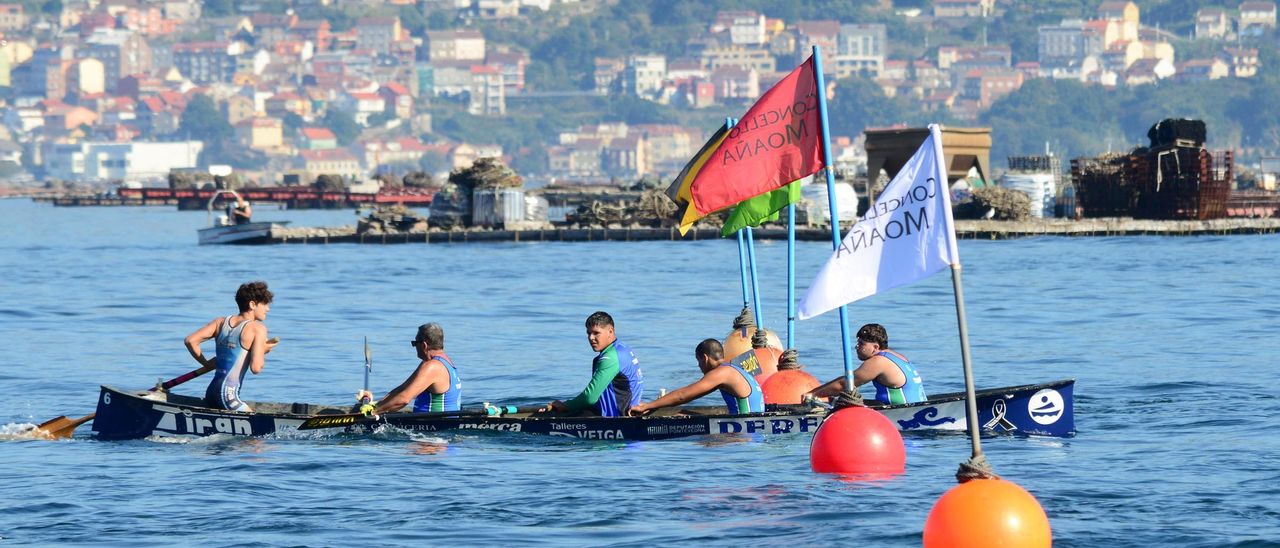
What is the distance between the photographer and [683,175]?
26.7m

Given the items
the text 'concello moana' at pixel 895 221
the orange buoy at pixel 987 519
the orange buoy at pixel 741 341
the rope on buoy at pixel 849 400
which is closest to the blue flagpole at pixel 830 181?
the rope on buoy at pixel 849 400

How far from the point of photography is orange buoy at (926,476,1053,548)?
49.9ft

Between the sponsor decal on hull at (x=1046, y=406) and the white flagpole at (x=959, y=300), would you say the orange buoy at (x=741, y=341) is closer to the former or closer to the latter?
the sponsor decal on hull at (x=1046, y=406)

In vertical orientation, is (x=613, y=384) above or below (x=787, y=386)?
above

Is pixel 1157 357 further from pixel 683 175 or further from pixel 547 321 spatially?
pixel 547 321

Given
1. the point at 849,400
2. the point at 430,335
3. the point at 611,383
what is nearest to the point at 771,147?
the point at 611,383

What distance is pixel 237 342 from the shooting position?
23.8m

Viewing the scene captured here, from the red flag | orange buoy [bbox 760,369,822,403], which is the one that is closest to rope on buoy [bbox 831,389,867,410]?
the red flag

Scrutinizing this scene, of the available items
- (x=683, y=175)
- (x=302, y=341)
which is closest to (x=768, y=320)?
(x=302, y=341)

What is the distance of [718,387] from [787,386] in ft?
6.98

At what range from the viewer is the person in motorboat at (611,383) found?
76.3ft

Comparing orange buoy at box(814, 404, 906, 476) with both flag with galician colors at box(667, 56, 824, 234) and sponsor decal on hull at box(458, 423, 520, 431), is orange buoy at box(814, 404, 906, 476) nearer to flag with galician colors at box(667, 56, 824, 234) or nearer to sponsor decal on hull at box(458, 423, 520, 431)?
flag with galician colors at box(667, 56, 824, 234)

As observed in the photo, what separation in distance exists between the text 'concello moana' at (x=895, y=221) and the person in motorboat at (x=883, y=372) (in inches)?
189

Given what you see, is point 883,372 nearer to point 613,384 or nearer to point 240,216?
point 613,384
